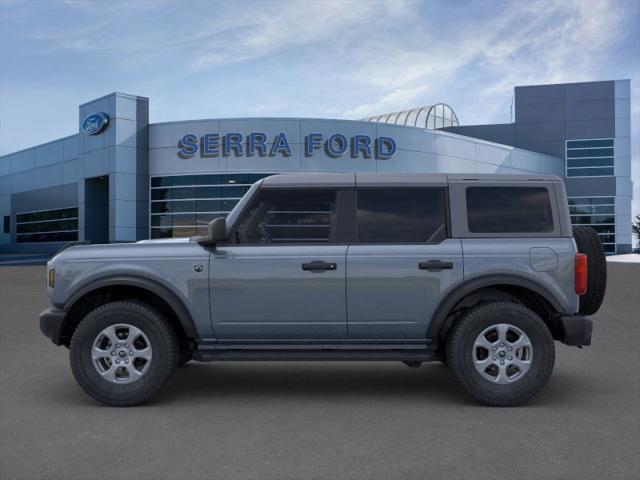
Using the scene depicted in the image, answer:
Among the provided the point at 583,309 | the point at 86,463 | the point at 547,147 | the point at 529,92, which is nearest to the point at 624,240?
the point at 547,147

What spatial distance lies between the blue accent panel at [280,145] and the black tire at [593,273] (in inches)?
1189

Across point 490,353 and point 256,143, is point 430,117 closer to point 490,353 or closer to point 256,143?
point 256,143

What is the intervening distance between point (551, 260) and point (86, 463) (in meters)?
3.80

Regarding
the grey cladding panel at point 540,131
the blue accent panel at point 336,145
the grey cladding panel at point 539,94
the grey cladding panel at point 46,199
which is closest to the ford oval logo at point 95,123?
the grey cladding panel at point 46,199

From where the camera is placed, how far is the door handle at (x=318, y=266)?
16.8 ft

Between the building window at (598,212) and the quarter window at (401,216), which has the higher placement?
the building window at (598,212)

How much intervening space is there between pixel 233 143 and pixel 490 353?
31225 millimetres

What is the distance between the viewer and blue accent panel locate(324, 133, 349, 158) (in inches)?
1394

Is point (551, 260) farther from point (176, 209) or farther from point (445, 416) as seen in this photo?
point (176, 209)

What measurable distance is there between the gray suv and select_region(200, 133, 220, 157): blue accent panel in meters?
30.4

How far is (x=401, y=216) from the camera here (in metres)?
5.33

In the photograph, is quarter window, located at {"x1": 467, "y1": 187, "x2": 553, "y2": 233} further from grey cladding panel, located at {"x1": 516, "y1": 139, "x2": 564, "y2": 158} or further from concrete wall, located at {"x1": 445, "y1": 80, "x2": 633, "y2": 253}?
grey cladding panel, located at {"x1": 516, "y1": 139, "x2": 564, "y2": 158}

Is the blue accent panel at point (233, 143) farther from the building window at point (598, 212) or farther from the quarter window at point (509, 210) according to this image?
the quarter window at point (509, 210)

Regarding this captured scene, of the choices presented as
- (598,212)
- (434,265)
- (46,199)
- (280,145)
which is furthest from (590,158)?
(434,265)
